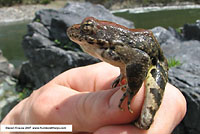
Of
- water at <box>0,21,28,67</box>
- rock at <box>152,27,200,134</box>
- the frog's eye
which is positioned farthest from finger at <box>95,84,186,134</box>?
water at <box>0,21,28,67</box>

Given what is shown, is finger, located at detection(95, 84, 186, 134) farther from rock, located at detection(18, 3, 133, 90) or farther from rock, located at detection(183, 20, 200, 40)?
rock, located at detection(183, 20, 200, 40)

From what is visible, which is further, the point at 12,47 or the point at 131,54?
the point at 12,47

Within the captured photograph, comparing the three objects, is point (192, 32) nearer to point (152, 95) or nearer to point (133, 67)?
point (152, 95)

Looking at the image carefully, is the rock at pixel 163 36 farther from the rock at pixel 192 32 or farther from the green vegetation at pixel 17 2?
the green vegetation at pixel 17 2

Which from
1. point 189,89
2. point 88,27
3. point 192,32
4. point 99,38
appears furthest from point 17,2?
point 99,38

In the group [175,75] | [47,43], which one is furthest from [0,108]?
[175,75]

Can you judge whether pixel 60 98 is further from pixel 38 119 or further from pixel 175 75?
pixel 175 75
